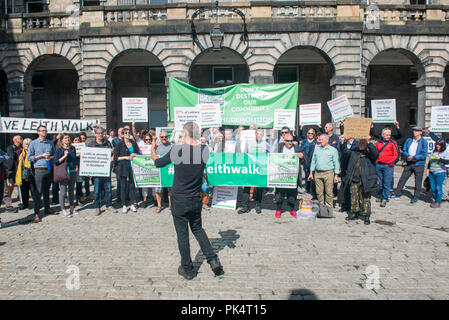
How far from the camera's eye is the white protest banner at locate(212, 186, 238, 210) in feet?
26.4

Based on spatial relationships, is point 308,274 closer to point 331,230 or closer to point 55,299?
point 331,230

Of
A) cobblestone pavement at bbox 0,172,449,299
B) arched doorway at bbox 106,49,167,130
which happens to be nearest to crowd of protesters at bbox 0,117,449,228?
cobblestone pavement at bbox 0,172,449,299

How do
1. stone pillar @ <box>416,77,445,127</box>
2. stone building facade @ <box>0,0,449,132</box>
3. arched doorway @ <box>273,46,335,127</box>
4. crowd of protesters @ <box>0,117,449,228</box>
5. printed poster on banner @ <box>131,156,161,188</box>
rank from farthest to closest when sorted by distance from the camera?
arched doorway @ <box>273,46,335,127</box>, stone pillar @ <box>416,77,445,127</box>, stone building facade @ <box>0,0,449,132</box>, printed poster on banner @ <box>131,156,161,188</box>, crowd of protesters @ <box>0,117,449,228</box>

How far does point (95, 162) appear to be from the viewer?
8.06 m

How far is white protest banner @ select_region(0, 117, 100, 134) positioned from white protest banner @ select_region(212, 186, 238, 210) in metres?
5.90

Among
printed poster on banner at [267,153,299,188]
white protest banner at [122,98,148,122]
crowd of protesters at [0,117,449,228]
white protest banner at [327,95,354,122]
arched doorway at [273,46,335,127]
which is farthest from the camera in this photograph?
arched doorway at [273,46,335,127]

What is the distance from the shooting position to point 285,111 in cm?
868

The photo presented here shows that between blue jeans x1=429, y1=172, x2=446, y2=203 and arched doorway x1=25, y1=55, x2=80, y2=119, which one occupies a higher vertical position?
arched doorway x1=25, y1=55, x2=80, y2=119

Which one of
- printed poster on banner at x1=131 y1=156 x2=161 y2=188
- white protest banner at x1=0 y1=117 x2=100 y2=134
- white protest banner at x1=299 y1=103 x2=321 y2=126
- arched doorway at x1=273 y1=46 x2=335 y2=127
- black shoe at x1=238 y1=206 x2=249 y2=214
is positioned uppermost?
arched doorway at x1=273 y1=46 x2=335 y2=127

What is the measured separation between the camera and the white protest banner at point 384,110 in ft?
35.4

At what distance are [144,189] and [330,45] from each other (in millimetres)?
11911

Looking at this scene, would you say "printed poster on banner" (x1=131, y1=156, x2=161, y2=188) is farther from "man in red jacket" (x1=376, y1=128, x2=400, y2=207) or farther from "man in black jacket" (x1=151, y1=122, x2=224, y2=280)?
"man in red jacket" (x1=376, y1=128, x2=400, y2=207)

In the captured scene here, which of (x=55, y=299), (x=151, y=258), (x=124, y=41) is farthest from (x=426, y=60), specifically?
(x=55, y=299)

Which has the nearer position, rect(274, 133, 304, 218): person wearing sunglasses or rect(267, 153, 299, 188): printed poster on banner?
rect(267, 153, 299, 188): printed poster on banner
